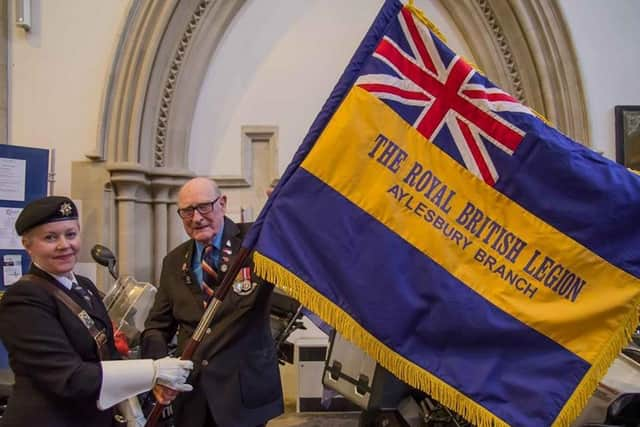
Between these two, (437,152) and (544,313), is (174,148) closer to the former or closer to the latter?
(437,152)

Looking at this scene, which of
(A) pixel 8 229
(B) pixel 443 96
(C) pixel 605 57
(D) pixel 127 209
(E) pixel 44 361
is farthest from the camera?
→ (C) pixel 605 57

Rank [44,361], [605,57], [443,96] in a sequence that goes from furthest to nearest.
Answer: [605,57], [443,96], [44,361]

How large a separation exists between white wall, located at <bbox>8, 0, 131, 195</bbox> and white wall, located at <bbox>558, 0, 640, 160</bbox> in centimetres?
301

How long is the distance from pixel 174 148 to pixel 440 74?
2458mm

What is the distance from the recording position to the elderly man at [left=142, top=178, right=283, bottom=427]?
4.87 ft

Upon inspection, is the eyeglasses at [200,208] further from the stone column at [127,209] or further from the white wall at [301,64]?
the white wall at [301,64]

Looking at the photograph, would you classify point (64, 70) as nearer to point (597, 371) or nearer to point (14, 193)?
point (14, 193)

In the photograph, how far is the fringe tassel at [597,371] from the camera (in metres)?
1.13

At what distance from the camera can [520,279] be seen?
118 cm

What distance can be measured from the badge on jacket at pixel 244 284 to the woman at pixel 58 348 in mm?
299

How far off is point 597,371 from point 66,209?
1305mm

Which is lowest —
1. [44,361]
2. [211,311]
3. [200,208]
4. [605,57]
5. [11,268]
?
[11,268]

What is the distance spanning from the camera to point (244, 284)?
1.53 meters

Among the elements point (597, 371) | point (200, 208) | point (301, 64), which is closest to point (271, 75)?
point (301, 64)
